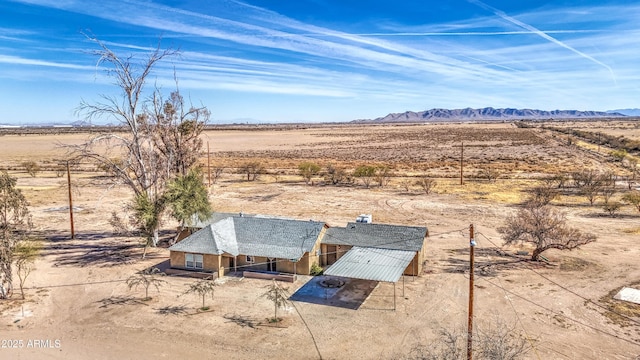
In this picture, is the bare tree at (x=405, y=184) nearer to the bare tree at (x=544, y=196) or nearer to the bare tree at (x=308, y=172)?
the bare tree at (x=308, y=172)

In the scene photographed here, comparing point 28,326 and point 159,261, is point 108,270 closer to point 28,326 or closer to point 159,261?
point 159,261

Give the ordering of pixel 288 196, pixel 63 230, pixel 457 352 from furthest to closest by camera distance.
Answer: pixel 288 196 < pixel 63 230 < pixel 457 352

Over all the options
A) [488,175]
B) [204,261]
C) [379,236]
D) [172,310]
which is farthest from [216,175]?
[172,310]

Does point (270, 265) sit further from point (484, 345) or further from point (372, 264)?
point (484, 345)

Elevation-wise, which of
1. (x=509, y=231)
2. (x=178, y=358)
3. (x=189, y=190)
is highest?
(x=189, y=190)

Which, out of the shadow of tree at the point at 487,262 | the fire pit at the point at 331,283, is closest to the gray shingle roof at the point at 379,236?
the shadow of tree at the point at 487,262

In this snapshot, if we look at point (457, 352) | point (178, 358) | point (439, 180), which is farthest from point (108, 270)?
point (439, 180)
